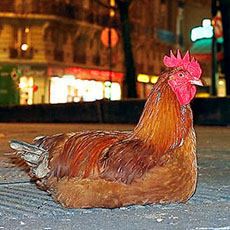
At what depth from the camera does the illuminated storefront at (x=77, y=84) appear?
39.1 m

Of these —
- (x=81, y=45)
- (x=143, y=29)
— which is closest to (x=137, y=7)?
(x=143, y=29)

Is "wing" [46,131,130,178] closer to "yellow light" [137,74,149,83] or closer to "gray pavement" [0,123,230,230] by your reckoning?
"gray pavement" [0,123,230,230]

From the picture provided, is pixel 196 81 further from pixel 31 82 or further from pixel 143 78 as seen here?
pixel 143 78

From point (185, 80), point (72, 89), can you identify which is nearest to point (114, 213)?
point (185, 80)

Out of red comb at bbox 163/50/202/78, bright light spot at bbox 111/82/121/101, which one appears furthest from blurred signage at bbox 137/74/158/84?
red comb at bbox 163/50/202/78

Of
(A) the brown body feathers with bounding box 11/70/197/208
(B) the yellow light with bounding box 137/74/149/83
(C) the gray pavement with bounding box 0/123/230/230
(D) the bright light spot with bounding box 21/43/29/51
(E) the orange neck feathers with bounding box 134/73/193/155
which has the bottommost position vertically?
(C) the gray pavement with bounding box 0/123/230/230

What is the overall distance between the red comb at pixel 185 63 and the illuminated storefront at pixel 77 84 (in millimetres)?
33822

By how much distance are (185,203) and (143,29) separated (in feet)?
150

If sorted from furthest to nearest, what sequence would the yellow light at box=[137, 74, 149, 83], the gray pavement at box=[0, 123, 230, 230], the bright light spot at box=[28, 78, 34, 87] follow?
1. the yellow light at box=[137, 74, 149, 83]
2. the bright light spot at box=[28, 78, 34, 87]
3. the gray pavement at box=[0, 123, 230, 230]

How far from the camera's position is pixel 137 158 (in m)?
3.65

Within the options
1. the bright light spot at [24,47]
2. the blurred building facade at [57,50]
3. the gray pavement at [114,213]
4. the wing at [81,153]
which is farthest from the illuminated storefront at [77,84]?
the wing at [81,153]

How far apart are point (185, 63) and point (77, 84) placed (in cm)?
3700

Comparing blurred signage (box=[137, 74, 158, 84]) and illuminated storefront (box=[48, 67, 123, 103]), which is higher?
blurred signage (box=[137, 74, 158, 84])

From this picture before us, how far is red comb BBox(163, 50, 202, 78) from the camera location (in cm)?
377
